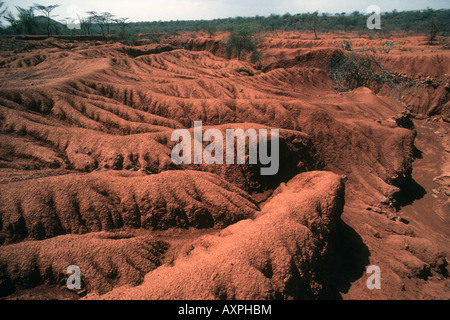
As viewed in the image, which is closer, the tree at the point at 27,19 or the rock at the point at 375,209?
the rock at the point at 375,209

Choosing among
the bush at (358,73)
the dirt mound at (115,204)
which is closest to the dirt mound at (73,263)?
the dirt mound at (115,204)

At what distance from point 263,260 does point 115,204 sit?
4722 mm

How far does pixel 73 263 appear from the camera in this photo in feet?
16.9

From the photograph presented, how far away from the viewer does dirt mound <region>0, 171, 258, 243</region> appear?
6.10 m

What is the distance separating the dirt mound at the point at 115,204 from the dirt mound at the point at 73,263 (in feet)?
2.97

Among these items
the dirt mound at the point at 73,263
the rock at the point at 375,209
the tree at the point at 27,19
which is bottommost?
the rock at the point at 375,209

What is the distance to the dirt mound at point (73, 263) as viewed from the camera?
499 cm

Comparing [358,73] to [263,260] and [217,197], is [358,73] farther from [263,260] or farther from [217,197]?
[263,260]

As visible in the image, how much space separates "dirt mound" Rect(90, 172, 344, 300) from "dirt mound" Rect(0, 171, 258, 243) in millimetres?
1175

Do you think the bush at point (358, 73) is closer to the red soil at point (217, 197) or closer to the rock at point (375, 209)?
the red soil at point (217, 197)

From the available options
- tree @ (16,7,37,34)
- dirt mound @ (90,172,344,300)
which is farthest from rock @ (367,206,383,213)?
tree @ (16,7,37,34)

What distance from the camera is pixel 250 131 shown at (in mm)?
9703

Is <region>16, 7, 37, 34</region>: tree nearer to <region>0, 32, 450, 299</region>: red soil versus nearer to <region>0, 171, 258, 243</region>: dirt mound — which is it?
<region>0, 32, 450, 299</region>: red soil

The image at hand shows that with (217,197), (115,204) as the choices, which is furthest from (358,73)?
(115,204)
